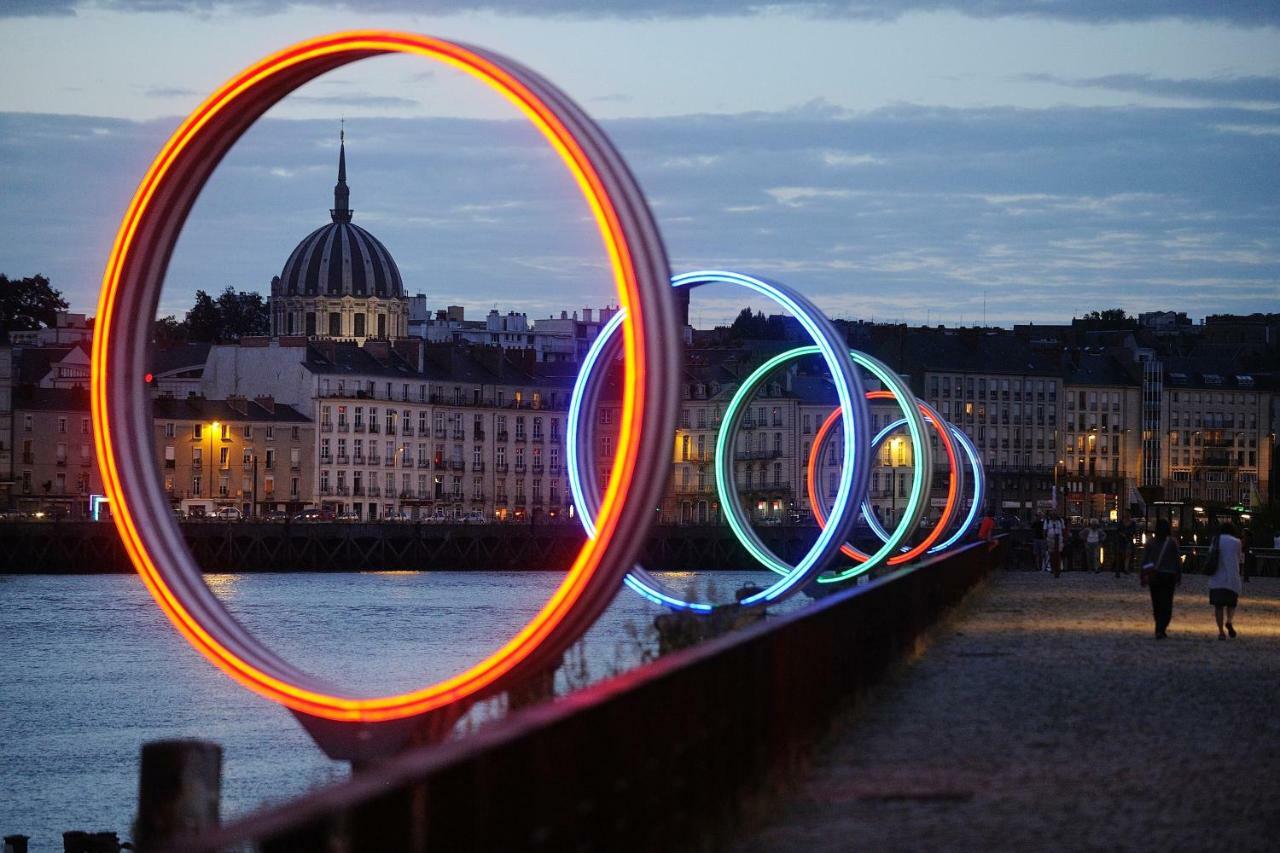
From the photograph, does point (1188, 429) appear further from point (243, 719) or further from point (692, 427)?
point (243, 719)

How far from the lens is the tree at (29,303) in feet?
603

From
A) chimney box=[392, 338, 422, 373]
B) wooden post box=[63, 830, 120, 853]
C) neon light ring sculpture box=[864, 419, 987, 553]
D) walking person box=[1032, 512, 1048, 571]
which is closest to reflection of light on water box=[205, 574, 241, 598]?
neon light ring sculpture box=[864, 419, 987, 553]

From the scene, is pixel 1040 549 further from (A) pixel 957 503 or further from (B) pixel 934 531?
(B) pixel 934 531

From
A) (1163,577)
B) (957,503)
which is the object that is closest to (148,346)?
(1163,577)

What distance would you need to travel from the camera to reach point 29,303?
607 feet

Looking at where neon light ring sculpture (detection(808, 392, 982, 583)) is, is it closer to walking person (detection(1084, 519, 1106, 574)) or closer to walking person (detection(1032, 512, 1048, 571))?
walking person (detection(1032, 512, 1048, 571))

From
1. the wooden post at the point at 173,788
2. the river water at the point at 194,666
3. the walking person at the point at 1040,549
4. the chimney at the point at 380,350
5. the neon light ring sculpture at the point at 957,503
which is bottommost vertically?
the river water at the point at 194,666

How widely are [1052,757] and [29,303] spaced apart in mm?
176114

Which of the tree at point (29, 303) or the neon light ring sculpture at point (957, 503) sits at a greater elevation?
the tree at point (29, 303)

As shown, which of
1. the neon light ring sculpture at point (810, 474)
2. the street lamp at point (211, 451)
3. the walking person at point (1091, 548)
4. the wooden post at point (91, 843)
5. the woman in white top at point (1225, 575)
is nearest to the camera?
the woman in white top at point (1225, 575)

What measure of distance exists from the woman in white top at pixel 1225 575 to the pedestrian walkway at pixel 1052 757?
168 centimetres

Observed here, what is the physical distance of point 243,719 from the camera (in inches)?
2180

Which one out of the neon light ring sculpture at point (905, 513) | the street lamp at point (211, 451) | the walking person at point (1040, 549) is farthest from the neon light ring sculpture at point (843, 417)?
the street lamp at point (211, 451)

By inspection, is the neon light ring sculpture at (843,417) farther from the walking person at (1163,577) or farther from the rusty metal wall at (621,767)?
the rusty metal wall at (621,767)
